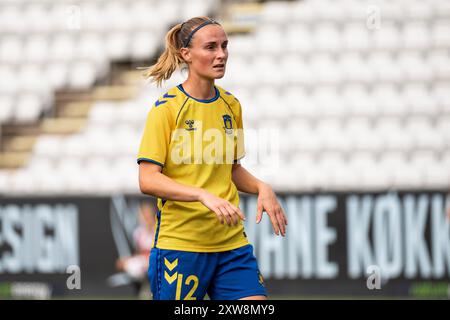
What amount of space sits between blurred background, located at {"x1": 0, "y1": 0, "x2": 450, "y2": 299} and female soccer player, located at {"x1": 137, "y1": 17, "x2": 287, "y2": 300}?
435 centimetres

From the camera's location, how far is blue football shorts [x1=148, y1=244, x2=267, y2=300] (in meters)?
4.70

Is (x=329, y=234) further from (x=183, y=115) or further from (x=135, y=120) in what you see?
(x=183, y=115)

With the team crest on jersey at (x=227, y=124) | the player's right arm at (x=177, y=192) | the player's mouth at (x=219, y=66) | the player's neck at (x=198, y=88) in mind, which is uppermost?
the player's mouth at (x=219, y=66)

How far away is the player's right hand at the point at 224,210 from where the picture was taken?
13.9ft

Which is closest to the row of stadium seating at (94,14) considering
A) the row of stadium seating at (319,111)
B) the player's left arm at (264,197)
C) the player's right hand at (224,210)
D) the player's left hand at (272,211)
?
the row of stadium seating at (319,111)

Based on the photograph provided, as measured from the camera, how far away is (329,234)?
33.7 ft

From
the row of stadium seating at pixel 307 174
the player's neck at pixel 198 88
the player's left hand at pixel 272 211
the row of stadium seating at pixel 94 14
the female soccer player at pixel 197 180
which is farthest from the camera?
the row of stadium seating at pixel 94 14

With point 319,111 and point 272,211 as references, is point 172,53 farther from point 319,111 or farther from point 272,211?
point 319,111

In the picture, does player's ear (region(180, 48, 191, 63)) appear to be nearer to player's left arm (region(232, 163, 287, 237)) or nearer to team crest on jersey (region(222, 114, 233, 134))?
team crest on jersey (region(222, 114, 233, 134))

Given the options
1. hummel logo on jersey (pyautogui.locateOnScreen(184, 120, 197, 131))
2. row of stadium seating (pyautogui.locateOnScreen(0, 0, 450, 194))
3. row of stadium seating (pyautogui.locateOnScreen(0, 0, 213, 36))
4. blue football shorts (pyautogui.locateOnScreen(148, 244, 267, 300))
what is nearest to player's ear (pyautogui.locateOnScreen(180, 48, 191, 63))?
hummel logo on jersey (pyautogui.locateOnScreen(184, 120, 197, 131))

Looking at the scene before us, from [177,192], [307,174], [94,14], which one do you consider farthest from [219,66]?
[94,14]

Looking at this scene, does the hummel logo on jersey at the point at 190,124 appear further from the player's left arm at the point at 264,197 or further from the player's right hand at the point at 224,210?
the player's right hand at the point at 224,210

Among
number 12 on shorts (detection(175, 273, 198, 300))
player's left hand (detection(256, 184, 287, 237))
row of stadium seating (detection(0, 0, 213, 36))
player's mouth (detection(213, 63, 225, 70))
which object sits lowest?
number 12 on shorts (detection(175, 273, 198, 300))
